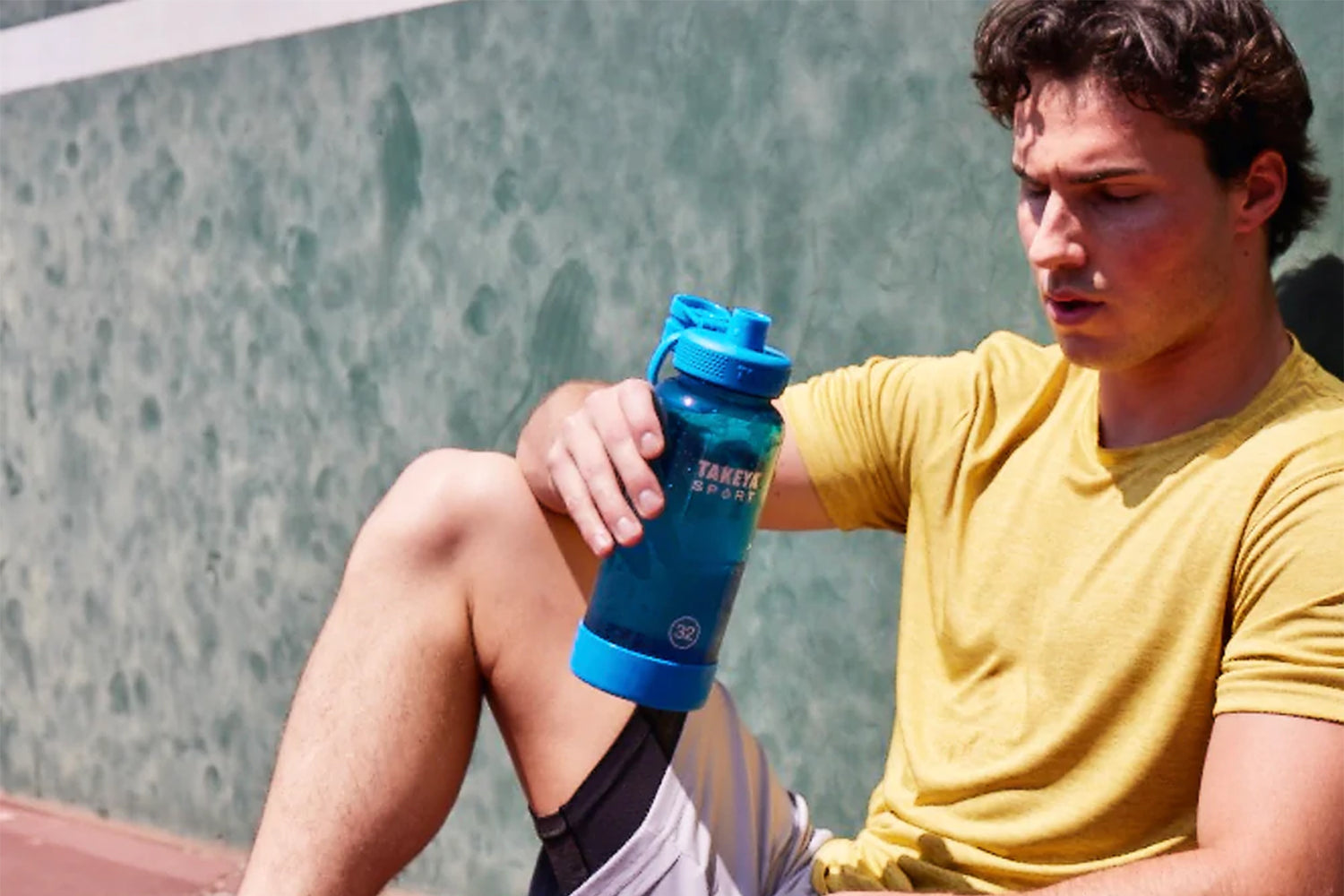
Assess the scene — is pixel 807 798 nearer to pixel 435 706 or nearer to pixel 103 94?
pixel 435 706

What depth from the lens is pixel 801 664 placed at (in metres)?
2.79

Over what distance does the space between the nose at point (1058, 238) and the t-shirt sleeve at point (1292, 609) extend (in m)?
0.32

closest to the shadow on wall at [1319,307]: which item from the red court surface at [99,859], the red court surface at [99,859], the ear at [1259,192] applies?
the ear at [1259,192]

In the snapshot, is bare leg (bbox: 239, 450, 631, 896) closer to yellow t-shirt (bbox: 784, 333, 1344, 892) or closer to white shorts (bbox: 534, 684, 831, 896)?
white shorts (bbox: 534, 684, 831, 896)

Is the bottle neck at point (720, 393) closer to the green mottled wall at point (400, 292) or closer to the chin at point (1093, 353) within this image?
the chin at point (1093, 353)

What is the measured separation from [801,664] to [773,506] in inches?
22.6

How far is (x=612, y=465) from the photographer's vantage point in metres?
1.84

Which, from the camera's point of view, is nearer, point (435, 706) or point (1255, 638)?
point (1255, 638)

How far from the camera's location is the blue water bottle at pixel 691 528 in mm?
1780

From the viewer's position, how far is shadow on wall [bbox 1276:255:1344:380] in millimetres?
2232

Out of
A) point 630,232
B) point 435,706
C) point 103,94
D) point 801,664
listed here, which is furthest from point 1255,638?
Answer: point 103,94

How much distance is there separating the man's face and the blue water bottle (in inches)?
13.6

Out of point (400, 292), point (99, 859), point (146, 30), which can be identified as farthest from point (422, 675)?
point (146, 30)

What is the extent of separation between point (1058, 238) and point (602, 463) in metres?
0.52
